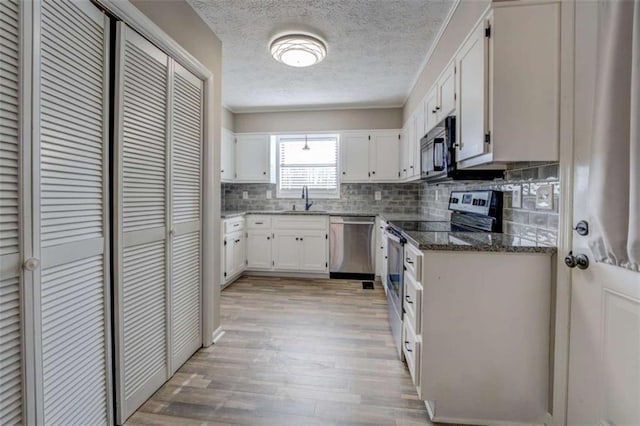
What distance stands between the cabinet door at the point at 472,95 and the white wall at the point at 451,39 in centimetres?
15

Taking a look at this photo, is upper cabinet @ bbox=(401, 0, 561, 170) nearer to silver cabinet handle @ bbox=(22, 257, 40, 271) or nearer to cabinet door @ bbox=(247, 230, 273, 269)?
silver cabinet handle @ bbox=(22, 257, 40, 271)

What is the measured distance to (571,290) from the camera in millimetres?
1335

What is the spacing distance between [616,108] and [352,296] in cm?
285

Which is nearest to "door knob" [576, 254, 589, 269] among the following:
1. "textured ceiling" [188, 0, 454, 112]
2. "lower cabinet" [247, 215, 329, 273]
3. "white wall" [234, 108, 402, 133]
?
"textured ceiling" [188, 0, 454, 112]

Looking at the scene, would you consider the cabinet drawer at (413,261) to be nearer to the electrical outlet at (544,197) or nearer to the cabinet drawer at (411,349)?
the cabinet drawer at (411,349)

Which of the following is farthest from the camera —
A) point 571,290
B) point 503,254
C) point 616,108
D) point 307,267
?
point 307,267

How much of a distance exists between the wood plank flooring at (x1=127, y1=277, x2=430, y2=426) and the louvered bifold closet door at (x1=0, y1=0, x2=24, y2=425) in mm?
703

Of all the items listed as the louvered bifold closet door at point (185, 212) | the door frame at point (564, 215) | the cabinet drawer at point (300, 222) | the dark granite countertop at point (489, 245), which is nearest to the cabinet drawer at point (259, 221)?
the cabinet drawer at point (300, 222)

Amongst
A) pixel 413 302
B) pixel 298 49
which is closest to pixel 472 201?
pixel 413 302

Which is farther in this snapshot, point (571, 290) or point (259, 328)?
point (259, 328)

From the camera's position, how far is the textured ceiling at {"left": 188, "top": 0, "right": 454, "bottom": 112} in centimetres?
212

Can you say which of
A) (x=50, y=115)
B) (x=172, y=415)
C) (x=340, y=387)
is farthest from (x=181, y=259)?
(x=340, y=387)

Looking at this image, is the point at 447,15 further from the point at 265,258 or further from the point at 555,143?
the point at 265,258

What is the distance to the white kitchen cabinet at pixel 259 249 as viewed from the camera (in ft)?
13.9
